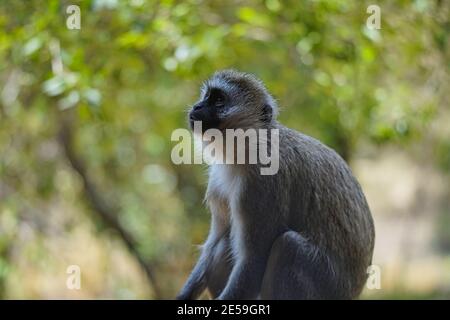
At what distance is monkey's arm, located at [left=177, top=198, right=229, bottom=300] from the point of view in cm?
524

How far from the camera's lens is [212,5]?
7699 mm

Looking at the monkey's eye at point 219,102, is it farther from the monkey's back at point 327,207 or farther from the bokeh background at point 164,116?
the bokeh background at point 164,116

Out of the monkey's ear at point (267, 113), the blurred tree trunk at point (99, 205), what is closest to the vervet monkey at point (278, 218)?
the monkey's ear at point (267, 113)

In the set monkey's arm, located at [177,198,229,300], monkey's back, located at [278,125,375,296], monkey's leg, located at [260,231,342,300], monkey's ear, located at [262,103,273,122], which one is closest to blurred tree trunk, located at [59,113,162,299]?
monkey's arm, located at [177,198,229,300]

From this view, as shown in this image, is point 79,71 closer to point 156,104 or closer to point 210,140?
point 210,140

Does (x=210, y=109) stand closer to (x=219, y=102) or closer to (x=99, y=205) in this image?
(x=219, y=102)

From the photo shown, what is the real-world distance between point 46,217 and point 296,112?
168 inches

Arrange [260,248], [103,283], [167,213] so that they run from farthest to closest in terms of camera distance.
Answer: [167,213] < [103,283] < [260,248]

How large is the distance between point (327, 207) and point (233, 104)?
0.94m

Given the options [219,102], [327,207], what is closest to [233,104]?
[219,102]

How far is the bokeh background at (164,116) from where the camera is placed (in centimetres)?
692

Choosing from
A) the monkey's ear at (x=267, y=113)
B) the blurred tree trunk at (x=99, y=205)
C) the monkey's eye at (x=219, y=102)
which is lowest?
the blurred tree trunk at (x=99, y=205)

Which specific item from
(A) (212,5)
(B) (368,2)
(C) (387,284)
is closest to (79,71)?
(A) (212,5)

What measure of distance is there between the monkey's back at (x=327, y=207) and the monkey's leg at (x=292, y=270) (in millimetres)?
136
